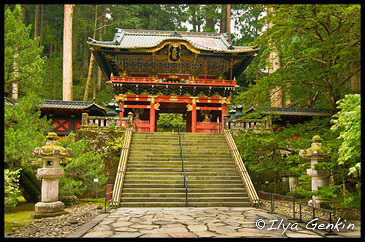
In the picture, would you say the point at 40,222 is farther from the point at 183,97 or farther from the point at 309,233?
the point at 183,97

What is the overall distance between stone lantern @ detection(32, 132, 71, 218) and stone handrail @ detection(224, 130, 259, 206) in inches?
240

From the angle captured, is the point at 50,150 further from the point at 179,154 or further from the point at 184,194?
the point at 179,154

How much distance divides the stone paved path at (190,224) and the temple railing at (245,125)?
19.4ft

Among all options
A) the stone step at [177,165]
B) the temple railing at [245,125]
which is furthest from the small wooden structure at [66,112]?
the temple railing at [245,125]

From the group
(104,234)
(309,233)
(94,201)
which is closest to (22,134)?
(104,234)

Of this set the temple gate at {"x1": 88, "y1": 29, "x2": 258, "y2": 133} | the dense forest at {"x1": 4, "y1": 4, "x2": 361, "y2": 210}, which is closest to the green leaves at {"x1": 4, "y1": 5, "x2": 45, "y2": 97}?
the dense forest at {"x1": 4, "y1": 4, "x2": 361, "y2": 210}

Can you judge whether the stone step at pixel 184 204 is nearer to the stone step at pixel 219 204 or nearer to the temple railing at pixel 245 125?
the stone step at pixel 219 204

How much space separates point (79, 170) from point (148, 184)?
2491 mm

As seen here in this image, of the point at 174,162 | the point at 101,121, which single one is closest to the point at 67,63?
the point at 101,121

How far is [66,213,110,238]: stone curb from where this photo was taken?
5.57 metres

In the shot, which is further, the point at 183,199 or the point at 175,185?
the point at 175,185

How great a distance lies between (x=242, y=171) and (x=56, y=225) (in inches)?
274

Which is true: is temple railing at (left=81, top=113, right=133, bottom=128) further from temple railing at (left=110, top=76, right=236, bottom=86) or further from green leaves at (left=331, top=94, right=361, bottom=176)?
green leaves at (left=331, top=94, right=361, bottom=176)

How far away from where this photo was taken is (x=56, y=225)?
6480 millimetres
